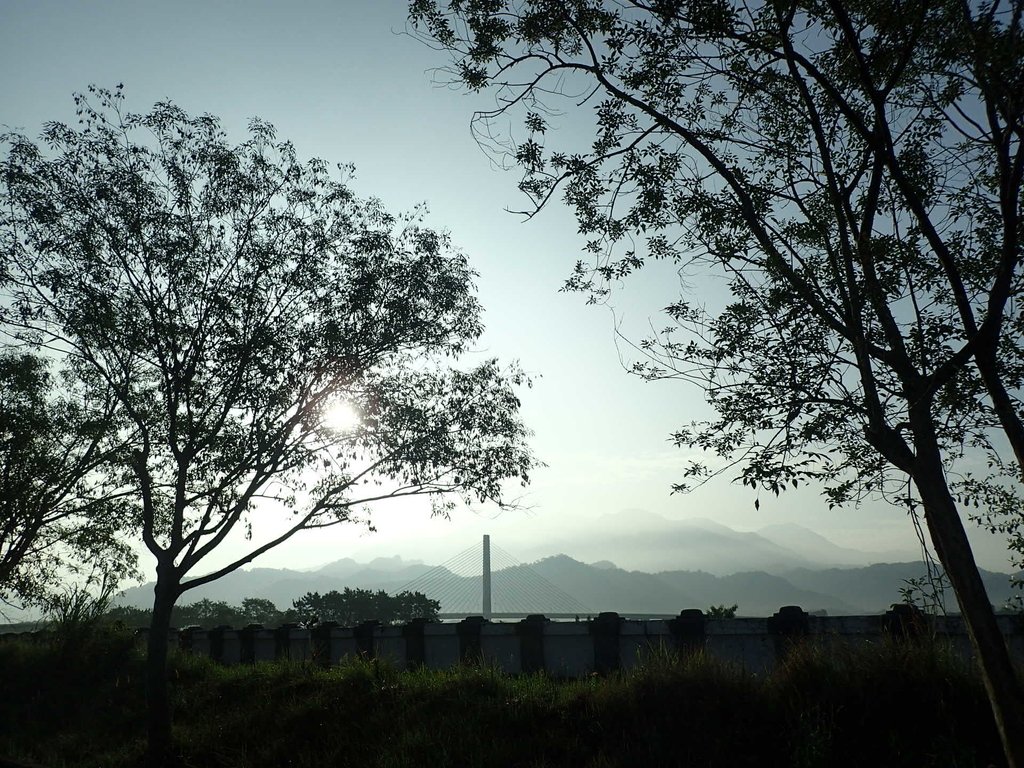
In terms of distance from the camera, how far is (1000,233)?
378 inches

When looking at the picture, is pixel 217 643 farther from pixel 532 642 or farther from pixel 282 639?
pixel 532 642

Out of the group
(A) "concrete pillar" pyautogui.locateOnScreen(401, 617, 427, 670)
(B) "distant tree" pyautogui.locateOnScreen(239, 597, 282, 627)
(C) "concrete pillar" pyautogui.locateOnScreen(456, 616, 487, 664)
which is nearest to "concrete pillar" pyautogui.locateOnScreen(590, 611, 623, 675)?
(C) "concrete pillar" pyautogui.locateOnScreen(456, 616, 487, 664)

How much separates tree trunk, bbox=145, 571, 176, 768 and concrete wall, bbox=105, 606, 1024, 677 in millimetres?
4081

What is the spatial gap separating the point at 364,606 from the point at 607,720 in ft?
264

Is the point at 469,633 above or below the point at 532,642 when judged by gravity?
above

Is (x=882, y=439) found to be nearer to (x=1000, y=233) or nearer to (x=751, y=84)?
(x=1000, y=233)

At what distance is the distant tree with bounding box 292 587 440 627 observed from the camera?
82.1 m

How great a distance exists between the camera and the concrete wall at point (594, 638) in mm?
14398

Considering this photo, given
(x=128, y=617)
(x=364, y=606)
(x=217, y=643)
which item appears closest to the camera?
(x=217, y=643)

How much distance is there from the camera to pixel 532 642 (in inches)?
786

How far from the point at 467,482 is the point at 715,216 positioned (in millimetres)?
10106

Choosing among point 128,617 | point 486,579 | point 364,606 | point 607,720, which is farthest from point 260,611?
point 607,720

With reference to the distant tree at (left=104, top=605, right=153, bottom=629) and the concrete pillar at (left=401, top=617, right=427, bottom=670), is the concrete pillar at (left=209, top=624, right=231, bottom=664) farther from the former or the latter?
the concrete pillar at (left=401, top=617, right=427, bottom=670)

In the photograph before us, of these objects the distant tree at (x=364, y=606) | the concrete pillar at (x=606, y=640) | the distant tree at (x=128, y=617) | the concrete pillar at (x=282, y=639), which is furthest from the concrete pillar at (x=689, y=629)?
the distant tree at (x=364, y=606)
